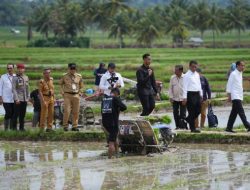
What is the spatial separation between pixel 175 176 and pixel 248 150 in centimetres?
321

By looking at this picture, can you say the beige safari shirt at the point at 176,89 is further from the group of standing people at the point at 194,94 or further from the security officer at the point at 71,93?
the security officer at the point at 71,93

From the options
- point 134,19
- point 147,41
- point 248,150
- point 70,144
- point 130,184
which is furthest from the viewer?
point 134,19

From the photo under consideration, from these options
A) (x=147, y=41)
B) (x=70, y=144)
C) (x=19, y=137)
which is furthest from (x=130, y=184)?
(x=147, y=41)

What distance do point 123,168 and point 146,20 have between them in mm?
98605

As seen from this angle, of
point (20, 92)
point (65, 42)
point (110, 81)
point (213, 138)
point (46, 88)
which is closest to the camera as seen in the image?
point (110, 81)

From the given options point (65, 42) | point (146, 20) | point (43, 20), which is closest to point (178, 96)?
point (65, 42)

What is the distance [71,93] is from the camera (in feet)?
57.7

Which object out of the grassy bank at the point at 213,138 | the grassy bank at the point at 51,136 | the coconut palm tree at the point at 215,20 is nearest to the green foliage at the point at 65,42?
the coconut palm tree at the point at 215,20

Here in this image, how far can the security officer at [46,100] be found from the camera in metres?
17.7

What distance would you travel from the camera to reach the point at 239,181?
1117 cm

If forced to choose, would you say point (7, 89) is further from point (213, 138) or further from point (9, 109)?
point (213, 138)

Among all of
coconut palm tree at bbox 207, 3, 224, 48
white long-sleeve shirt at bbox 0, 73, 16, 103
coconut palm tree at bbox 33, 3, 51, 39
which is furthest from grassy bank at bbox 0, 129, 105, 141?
coconut palm tree at bbox 33, 3, 51, 39

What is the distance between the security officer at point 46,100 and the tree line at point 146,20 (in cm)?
9001

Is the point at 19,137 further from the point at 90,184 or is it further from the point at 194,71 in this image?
the point at 90,184
